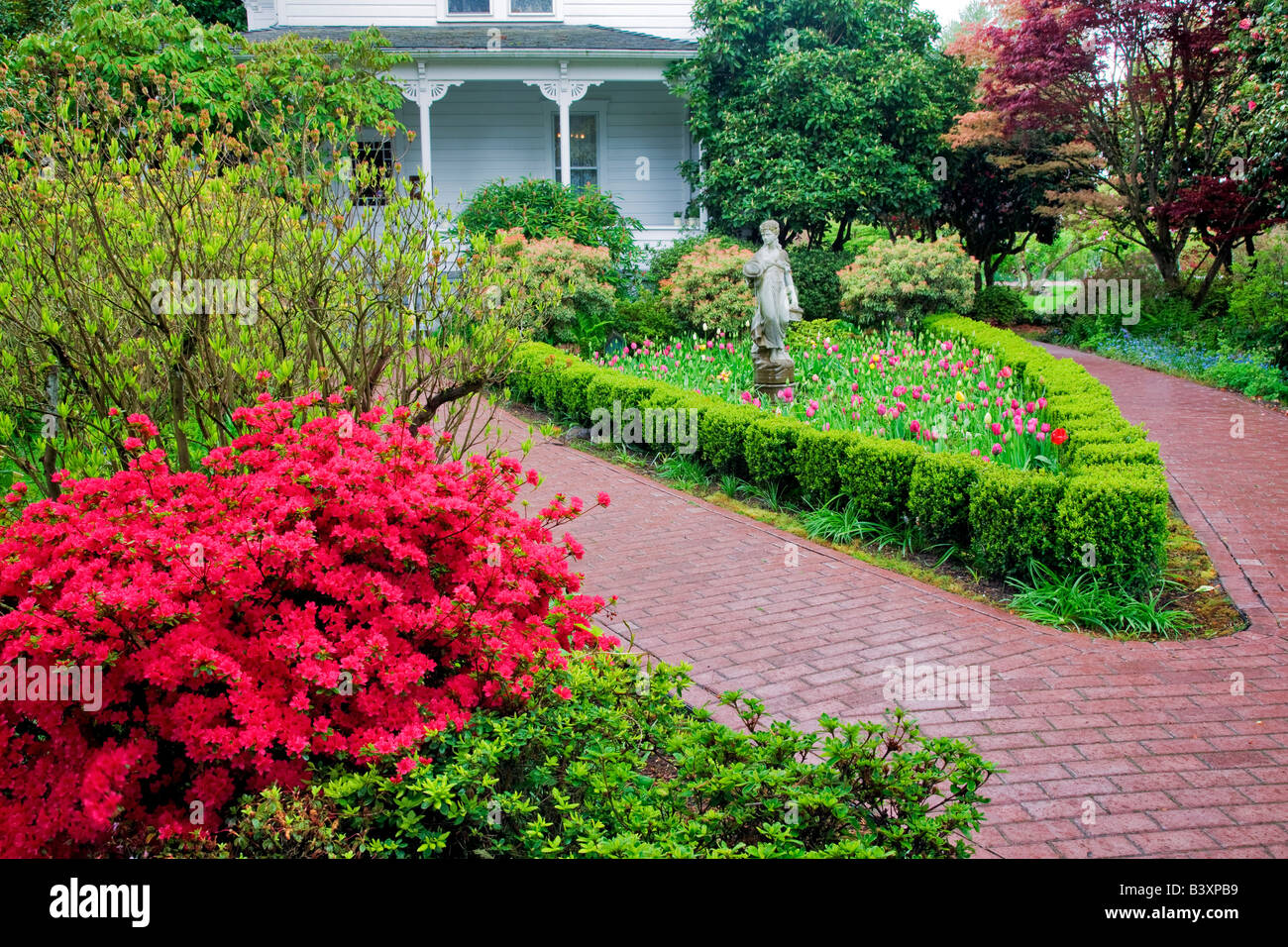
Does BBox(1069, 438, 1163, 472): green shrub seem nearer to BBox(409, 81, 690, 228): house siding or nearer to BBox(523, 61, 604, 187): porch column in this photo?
BBox(523, 61, 604, 187): porch column

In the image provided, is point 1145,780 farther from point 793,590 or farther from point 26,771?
point 26,771

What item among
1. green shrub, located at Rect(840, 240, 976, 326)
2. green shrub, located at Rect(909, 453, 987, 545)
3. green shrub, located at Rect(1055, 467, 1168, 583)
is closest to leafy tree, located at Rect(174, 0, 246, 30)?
green shrub, located at Rect(840, 240, 976, 326)

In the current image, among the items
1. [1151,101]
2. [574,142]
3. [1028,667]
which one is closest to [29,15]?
[574,142]

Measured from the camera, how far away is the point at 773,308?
11469 mm

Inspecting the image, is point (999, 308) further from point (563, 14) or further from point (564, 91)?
point (563, 14)

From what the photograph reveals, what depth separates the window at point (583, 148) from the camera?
71.0 ft

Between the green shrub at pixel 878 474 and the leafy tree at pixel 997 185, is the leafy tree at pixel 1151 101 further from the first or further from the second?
the green shrub at pixel 878 474

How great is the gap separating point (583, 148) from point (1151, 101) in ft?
38.0

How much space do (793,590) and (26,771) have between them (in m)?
4.74

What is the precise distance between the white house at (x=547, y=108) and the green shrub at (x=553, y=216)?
185 cm
